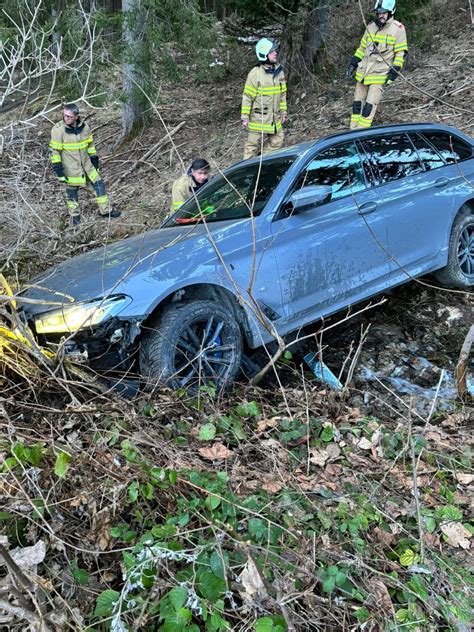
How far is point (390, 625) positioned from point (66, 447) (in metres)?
1.61

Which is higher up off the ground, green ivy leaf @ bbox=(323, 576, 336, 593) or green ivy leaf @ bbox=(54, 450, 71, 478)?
green ivy leaf @ bbox=(54, 450, 71, 478)

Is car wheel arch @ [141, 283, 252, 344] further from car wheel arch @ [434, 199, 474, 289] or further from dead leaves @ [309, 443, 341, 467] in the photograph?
car wheel arch @ [434, 199, 474, 289]

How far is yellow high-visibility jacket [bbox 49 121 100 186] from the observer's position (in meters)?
8.21

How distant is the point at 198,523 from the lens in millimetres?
2365

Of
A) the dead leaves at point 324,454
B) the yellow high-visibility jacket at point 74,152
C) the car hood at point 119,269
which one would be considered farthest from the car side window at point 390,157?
the yellow high-visibility jacket at point 74,152

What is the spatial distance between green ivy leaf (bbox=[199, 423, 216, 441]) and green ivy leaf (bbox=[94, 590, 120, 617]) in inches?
47.2

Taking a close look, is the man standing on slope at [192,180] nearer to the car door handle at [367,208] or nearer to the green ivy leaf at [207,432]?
the car door handle at [367,208]

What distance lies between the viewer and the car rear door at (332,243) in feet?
13.6

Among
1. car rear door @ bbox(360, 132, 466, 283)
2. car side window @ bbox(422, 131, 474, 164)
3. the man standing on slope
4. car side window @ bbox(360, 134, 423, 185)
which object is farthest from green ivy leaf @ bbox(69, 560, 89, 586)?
car side window @ bbox(422, 131, 474, 164)

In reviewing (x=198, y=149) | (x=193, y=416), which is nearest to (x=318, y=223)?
(x=193, y=416)

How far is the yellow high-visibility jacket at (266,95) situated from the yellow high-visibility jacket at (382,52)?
1.25 metres

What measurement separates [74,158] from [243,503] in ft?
23.7

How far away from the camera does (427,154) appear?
5328mm

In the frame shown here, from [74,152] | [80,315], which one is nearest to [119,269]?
[80,315]
